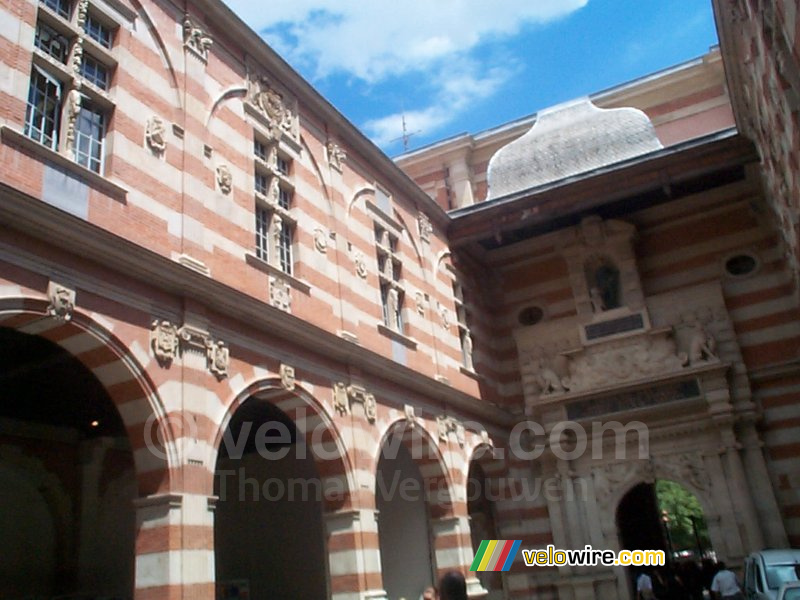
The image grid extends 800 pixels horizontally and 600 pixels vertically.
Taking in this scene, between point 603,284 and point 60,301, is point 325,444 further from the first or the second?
point 603,284

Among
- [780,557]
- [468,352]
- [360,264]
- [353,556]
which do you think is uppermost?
[360,264]

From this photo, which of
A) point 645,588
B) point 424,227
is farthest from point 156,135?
point 645,588

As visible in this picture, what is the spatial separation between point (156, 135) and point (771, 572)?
10.3 meters

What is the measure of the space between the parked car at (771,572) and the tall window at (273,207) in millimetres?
8291

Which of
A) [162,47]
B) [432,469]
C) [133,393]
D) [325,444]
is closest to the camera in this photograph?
[133,393]

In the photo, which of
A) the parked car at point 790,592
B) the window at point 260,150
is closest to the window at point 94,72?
the window at point 260,150

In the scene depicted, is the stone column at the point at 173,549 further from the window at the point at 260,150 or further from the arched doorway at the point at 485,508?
the arched doorway at the point at 485,508

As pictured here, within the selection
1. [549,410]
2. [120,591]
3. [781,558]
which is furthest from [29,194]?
[549,410]

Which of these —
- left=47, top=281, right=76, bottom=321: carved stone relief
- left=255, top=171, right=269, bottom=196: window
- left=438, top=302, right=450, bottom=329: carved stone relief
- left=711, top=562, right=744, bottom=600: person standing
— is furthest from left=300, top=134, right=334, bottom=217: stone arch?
left=711, top=562, right=744, bottom=600: person standing

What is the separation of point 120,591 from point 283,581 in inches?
140

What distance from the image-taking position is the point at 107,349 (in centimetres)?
794

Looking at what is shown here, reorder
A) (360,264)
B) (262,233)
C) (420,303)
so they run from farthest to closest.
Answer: (420,303), (360,264), (262,233)

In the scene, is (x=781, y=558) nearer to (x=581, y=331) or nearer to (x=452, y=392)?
(x=452, y=392)

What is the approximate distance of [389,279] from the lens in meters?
14.7
